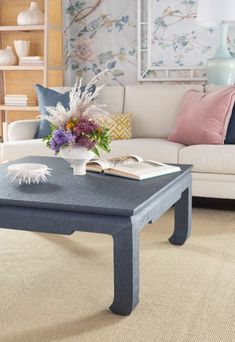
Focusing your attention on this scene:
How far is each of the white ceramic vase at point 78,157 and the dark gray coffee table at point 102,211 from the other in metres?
0.18

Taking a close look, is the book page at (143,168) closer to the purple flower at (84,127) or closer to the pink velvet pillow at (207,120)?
the purple flower at (84,127)

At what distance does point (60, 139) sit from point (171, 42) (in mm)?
2730

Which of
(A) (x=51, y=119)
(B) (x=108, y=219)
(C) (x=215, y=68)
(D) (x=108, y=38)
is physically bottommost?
(B) (x=108, y=219)

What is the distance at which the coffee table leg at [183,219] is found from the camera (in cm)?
265

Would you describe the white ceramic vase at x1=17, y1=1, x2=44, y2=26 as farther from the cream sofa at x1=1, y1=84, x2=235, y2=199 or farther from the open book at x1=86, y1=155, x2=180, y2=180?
the open book at x1=86, y1=155, x2=180, y2=180

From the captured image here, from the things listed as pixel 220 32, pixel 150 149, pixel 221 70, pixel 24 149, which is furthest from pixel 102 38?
pixel 150 149

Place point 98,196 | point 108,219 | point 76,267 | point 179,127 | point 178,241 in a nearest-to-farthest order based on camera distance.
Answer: point 108,219
point 98,196
point 76,267
point 178,241
point 179,127

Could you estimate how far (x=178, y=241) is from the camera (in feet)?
8.75

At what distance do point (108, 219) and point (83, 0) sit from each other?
144 inches

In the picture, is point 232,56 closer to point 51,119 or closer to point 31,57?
point 31,57

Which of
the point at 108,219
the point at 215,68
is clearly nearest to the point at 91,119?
the point at 108,219

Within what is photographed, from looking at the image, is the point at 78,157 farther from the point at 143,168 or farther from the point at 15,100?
the point at 15,100

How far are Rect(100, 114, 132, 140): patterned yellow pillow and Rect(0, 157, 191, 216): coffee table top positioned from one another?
138 cm

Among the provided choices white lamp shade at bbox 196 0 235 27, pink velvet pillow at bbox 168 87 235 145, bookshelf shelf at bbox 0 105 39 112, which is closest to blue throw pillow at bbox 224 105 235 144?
pink velvet pillow at bbox 168 87 235 145
